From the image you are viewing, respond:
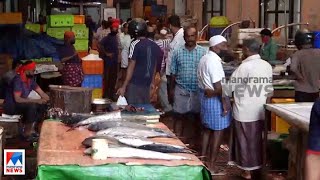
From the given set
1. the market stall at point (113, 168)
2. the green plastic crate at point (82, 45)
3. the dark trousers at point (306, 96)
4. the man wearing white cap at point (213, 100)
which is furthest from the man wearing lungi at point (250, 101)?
the green plastic crate at point (82, 45)

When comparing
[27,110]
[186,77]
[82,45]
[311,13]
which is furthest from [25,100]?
[311,13]

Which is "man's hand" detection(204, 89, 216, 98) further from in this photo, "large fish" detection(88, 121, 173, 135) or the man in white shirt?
"large fish" detection(88, 121, 173, 135)

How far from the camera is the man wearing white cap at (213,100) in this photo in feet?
27.0

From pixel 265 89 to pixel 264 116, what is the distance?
31 cm

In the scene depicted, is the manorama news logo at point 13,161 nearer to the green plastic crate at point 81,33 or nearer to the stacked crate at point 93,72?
the stacked crate at point 93,72

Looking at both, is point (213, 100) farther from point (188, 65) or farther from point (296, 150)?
point (296, 150)

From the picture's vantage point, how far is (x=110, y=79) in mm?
14148

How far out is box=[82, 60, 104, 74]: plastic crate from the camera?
42.3 feet

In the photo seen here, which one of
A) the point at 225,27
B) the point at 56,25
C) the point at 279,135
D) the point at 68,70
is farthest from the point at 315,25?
the point at 279,135

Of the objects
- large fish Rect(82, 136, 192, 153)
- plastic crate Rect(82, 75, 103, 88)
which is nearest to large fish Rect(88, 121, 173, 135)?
large fish Rect(82, 136, 192, 153)

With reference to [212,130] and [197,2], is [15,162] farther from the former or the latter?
[197,2]

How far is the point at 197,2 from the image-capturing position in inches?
999

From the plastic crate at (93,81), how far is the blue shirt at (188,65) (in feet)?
13.6

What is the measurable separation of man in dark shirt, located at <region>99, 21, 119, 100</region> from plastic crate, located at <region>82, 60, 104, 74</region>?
117 centimetres
